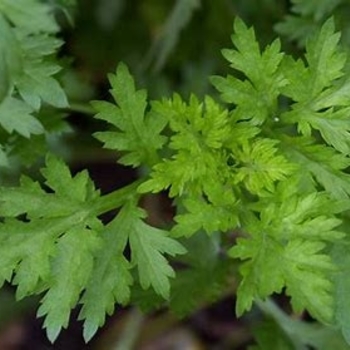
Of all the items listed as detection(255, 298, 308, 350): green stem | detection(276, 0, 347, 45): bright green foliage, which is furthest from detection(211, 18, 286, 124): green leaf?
detection(255, 298, 308, 350): green stem

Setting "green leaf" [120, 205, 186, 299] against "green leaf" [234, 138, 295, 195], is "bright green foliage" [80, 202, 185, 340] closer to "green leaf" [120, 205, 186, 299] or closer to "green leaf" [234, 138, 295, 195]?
"green leaf" [120, 205, 186, 299]

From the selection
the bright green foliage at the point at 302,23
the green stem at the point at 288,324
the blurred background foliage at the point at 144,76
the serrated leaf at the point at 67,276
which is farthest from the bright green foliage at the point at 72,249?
the blurred background foliage at the point at 144,76

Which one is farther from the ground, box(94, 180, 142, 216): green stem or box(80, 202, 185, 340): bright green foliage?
box(94, 180, 142, 216): green stem

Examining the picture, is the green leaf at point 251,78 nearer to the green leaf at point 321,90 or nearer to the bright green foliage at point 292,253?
the green leaf at point 321,90

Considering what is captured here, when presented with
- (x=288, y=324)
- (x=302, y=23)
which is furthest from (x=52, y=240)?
(x=302, y=23)

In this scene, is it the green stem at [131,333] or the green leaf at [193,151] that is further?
the green stem at [131,333]

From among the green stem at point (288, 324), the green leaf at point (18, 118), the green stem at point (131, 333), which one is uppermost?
the green leaf at point (18, 118)

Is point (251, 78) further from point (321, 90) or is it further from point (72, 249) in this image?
point (72, 249)
